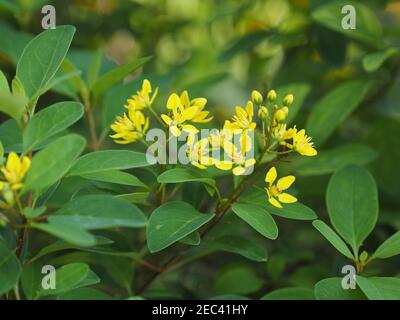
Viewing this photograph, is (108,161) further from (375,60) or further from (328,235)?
(375,60)

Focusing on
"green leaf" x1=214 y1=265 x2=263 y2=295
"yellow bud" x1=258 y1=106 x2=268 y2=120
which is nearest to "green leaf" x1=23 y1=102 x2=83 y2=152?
"yellow bud" x1=258 y1=106 x2=268 y2=120

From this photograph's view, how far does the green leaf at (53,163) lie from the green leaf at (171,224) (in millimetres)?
142

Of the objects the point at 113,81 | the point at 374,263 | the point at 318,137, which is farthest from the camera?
the point at 374,263

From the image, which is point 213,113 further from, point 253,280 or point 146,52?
point 253,280

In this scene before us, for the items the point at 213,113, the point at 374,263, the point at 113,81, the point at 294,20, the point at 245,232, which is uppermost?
the point at 294,20

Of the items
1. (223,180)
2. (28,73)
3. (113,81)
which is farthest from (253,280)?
(28,73)

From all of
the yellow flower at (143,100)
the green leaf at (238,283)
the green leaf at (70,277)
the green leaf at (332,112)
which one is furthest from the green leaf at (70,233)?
the green leaf at (332,112)

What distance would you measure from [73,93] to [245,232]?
0.60m

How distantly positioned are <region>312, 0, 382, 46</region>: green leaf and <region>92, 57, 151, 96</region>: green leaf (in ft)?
1.28

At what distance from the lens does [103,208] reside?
708 mm

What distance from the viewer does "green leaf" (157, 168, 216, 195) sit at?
2.57 ft

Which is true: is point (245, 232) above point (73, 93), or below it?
below

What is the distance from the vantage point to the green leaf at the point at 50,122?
754 millimetres

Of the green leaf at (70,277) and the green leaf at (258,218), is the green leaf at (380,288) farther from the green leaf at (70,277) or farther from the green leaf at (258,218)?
the green leaf at (70,277)
